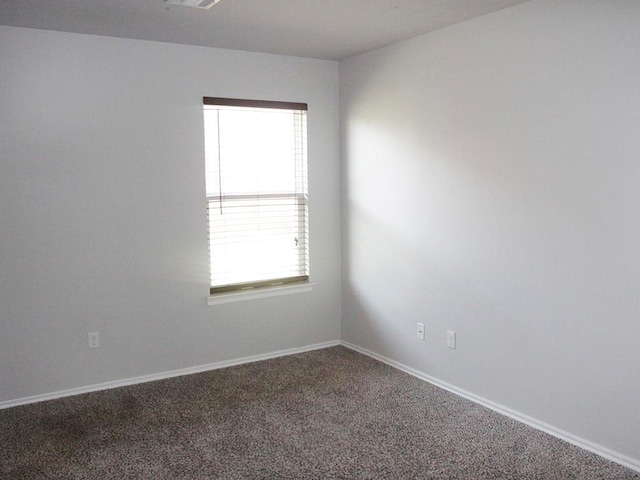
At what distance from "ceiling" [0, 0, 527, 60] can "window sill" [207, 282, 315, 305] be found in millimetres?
1816

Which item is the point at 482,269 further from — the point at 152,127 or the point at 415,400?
the point at 152,127

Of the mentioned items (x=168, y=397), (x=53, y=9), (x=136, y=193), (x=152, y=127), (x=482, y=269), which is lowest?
(x=168, y=397)

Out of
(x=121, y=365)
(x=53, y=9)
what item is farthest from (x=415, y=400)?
(x=53, y=9)

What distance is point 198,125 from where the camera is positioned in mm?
4242

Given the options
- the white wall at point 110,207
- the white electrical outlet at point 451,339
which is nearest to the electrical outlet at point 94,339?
the white wall at point 110,207

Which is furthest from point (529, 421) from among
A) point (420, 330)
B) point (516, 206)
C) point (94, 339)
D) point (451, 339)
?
point (94, 339)

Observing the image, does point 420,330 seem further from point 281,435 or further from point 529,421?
point 281,435

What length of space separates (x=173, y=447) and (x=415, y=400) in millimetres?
1529

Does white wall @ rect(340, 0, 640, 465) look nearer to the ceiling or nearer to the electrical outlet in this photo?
the ceiling

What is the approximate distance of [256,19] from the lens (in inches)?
137

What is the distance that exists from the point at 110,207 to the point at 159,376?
1249 millimetres

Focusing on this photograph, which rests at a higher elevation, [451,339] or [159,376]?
[451,339]

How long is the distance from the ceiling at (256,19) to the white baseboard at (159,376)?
2.32 metres

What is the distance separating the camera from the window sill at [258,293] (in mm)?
4430
